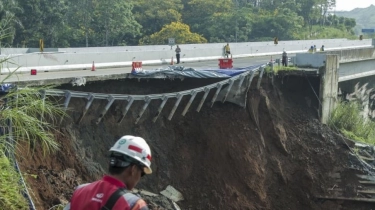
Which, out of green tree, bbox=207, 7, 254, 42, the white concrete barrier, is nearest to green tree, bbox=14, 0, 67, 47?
the white concrete barrier

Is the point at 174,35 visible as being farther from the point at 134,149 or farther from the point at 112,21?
the point at 134,149

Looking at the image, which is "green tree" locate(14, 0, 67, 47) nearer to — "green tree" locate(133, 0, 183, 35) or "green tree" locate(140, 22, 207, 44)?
"green tree" locate(140, 22, 207, 44)

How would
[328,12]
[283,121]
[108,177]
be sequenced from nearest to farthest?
[108,177] < [283,121] < [328,12]

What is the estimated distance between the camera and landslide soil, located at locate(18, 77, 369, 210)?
15520mm

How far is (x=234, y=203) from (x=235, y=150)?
1978mm

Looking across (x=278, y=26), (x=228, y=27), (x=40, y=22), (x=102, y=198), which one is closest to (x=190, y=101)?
(x=102, y=198)

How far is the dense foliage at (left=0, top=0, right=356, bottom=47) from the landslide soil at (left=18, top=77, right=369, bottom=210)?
2497 centimetres

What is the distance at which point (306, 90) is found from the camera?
23594mm

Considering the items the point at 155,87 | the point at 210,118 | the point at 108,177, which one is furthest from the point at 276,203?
the point at 108,177

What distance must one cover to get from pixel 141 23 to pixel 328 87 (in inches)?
1611


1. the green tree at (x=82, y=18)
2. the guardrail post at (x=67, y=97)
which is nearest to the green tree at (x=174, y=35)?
the green tree at (x=82, y=18)

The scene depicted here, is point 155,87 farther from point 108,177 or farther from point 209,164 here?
point 108,177

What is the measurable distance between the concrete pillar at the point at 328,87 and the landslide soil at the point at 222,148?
0.45 meters

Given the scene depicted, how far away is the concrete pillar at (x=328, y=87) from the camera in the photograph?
75.9 feet
